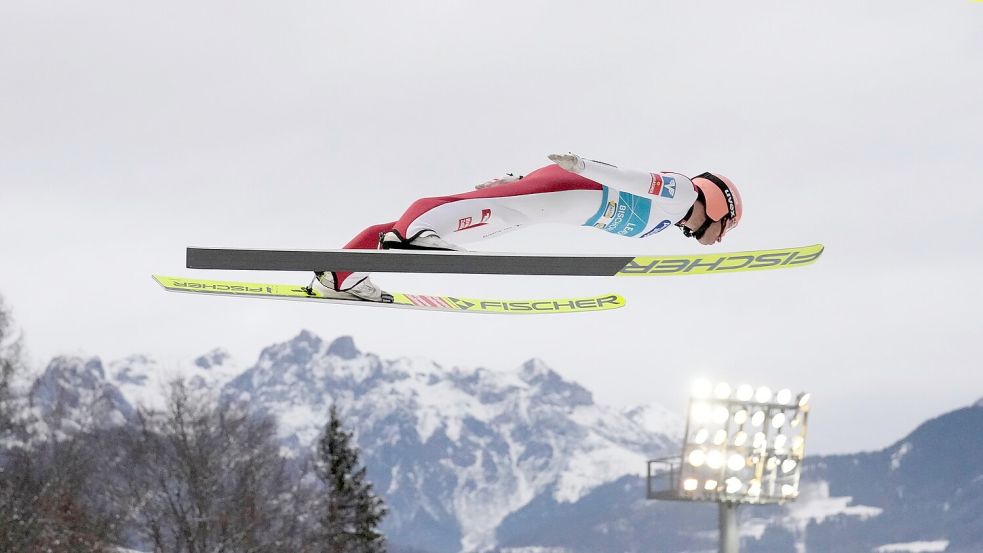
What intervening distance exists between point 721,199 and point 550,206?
1.19m

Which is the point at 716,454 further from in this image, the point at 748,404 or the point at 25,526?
the point at 25,526

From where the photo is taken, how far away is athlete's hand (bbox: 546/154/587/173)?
622cm

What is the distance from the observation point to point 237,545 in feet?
109

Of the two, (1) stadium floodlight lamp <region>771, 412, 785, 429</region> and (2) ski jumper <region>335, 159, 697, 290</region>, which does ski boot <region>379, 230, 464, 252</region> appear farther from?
(1) stadium floodlight lamp <region>771, 412, 785, 429</region>

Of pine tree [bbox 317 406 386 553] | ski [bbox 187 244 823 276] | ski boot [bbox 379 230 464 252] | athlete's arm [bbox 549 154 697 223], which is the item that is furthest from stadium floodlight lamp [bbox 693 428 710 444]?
pine tree [bbox 317 406 386 553]

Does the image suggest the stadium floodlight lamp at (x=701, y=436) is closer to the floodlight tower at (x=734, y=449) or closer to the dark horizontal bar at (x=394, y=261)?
the floodlight tower at (x=734, y=449)

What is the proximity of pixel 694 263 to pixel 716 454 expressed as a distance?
1418 cm

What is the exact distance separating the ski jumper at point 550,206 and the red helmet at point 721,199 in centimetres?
17

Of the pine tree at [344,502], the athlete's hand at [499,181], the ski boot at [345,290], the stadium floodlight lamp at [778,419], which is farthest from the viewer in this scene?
the pine tree at [344,502]

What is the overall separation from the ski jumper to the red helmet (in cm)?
17

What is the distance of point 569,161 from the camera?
6.25m

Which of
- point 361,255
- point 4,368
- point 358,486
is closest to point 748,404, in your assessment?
point 361,255

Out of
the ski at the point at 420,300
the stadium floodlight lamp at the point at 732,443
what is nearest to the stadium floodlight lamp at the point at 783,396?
the stadium floodlight lamp at the point at 732,443

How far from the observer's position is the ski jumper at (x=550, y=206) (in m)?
6.80
